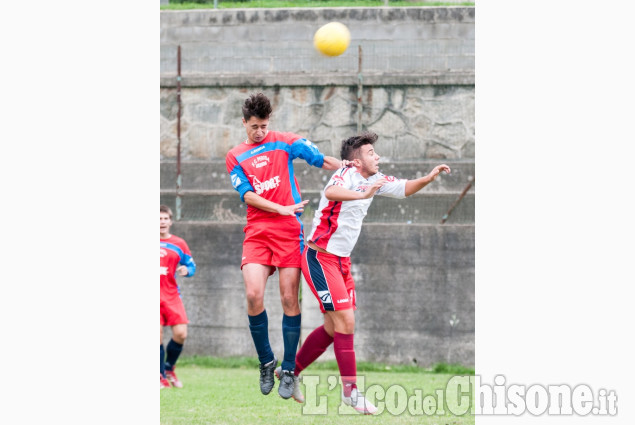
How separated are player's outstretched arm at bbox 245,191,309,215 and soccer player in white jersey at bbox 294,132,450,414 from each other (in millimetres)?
304

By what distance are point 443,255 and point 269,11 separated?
5.17 metres

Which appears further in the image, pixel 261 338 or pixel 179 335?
pixel 179 335

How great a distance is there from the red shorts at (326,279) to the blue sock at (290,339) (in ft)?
0.94

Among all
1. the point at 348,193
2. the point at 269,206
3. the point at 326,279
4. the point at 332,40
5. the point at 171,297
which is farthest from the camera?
the point at 171,297

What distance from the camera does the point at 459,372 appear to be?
1188 cm

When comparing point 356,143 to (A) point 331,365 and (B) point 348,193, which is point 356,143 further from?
(A) point 331,365

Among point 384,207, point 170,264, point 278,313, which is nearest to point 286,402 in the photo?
point 170,264

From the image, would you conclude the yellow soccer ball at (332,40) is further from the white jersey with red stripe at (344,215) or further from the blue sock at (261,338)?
the blue sock at (261,338)

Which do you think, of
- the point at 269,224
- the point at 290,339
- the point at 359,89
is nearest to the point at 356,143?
the point at 269,224

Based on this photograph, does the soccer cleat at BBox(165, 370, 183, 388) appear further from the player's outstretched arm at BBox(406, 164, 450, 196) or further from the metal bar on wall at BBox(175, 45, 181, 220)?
the player's outstretched arm at BBox(406, 164, 450, 196)

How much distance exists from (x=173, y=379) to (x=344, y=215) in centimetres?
449

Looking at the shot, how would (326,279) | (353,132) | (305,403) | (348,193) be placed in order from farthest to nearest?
(353,132) → (305,403) → (326,279) → (348,193)

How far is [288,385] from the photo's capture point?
6.75m

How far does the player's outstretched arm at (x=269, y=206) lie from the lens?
21.3 ft
